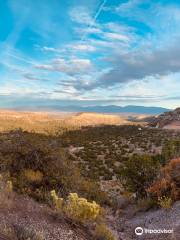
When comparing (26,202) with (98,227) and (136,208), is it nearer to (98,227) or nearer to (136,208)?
(98,227)

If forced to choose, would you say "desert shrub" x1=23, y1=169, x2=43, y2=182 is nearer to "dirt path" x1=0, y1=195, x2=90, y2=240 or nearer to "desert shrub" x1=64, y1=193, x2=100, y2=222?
"dirt path" x1=0, y1=195, x2=90, y2=240

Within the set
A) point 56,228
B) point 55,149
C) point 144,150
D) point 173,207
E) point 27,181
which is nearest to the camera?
point 56,228

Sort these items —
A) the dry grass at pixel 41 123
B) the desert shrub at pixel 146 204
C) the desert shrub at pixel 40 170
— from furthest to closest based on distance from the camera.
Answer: the dry grass at pixel 41 123
the desert shrub at pixel 146 204
the desert shrub at pixel 40 170

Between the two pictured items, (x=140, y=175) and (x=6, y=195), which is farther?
(x=140, y=175)

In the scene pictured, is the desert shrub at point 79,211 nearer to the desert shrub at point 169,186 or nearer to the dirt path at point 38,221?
the dirt path at point 38,221

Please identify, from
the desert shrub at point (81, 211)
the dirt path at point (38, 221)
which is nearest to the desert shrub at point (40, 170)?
the dirt path at point (38, 221)

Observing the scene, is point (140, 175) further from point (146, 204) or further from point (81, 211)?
point (81, 211)

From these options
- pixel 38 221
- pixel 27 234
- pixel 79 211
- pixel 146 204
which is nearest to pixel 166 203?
pixel 146 204

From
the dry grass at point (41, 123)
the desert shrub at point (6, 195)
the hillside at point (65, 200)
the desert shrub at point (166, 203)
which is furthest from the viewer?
the dry grass at point (41, 123)

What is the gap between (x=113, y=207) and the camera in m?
12.8

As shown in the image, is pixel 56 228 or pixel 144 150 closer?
pixel 56 228

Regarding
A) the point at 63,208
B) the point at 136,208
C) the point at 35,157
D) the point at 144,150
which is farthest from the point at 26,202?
the point at 144,150

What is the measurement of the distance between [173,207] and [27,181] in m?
5.04

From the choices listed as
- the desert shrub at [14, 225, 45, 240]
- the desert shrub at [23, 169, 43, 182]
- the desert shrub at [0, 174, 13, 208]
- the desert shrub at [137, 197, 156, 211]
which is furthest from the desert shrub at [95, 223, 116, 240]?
the desert shrub at [23, 169, 43, 182]
